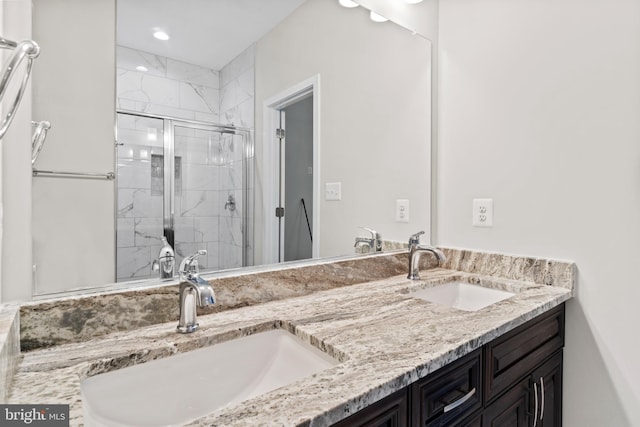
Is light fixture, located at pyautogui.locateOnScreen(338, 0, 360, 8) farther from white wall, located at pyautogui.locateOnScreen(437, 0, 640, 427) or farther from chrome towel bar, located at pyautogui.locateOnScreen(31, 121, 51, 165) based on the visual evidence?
chrome towel bar, located at pyautogui.locateOnScreen(31, 121, 51, 165)

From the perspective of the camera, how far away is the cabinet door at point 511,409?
96 cm

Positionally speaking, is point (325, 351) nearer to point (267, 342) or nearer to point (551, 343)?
point (267, 342)

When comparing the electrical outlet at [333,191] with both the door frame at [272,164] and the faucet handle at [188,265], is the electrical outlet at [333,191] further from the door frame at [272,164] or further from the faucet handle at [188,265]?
the faucet handle at [188,265]

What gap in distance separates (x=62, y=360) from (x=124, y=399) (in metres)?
0.15

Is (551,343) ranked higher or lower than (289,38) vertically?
lower

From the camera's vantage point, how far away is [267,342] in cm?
91

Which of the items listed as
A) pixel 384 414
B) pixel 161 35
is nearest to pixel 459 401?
pixel 384 414

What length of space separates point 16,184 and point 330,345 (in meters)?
0.78

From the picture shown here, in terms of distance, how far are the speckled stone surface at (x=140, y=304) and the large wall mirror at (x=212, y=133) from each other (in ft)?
0.21

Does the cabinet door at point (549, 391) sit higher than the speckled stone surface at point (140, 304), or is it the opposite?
the speckled stone surface at point (140, 304)

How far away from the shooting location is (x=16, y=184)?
2.49 feet

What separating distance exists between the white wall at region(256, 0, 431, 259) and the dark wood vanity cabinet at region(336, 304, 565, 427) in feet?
2.15

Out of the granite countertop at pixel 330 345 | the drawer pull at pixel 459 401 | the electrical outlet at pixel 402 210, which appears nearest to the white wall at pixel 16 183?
the granite countertop at pixel 330 345

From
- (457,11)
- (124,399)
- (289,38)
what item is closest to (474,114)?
(457,11)
